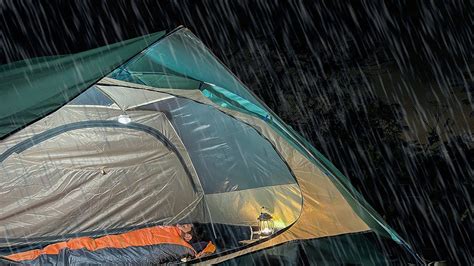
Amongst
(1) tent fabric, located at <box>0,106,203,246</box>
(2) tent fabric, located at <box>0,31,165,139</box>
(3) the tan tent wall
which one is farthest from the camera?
(1) tent fabric, located at <box>0,106,203,246</box>

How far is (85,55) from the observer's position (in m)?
2.37

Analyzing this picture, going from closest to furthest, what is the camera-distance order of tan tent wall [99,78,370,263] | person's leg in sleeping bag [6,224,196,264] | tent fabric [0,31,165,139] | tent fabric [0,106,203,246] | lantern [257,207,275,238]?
tent fabric [0,31,165,139]
tan tent wall [99,78,370,263]
person's leg in sleeping bag [6,224,196,264]
tent fabric [0,106,203,246]
lantern [257,207,275,238]

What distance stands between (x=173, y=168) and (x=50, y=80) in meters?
2.18

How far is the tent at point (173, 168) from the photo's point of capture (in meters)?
2.57

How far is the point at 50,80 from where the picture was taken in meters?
2.07

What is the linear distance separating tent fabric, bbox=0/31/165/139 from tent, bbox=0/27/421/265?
0.04 feet

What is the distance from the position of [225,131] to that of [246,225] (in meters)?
0.76

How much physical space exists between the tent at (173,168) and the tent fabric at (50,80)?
13mm

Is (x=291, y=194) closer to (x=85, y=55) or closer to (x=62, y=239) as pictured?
(x=62, y=239)

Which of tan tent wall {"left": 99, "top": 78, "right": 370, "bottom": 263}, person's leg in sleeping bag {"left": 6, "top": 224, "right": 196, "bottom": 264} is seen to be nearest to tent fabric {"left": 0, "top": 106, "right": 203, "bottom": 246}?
person's leg in sleeping bag {"left": 6, "top": 224, "right": 196, "bottom": 264}

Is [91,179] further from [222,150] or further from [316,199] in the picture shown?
[316,199]

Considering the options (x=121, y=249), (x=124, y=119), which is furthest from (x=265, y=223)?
(x=124, y=119)

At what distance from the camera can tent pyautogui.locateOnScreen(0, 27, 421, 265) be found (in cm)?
257

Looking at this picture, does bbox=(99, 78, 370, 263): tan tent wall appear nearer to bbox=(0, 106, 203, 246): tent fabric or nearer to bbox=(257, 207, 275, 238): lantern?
bbox=(257, 207, 275, 238): lantern
